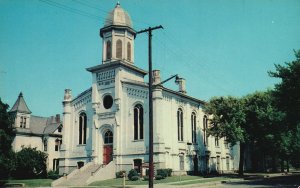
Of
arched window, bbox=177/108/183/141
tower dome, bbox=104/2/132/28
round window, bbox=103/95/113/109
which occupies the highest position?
tower dome, bbox=104/2/132/28

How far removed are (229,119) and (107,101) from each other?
52.7ft

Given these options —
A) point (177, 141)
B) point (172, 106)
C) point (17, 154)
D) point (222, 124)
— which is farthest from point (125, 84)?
point (17, 154)

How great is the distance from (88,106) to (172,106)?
11.5 meters

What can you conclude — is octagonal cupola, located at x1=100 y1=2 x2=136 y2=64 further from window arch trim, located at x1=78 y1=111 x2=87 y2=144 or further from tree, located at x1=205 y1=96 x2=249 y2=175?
tree, located at x1=205 y1=96 x2=249 y2=175

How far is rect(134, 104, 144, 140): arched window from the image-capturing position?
40.6 m

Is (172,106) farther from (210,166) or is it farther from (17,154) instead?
(17,154)

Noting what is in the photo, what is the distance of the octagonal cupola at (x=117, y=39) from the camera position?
4419 cm

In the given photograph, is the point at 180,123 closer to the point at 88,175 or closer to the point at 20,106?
the point at 88,175

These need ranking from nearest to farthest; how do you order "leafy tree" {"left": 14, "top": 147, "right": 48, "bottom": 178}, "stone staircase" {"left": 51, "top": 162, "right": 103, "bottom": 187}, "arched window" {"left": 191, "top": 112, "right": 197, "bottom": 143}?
"stone staircase" {"left": 51, "top": 162, "right": 103, "bottom": 187}
"leafy tree" {"left": 14, "top": 147, "right": 48, "bottom": 178}
"arched window" {"left": 191, "top": 112, "right": 197, "bottom": 143}

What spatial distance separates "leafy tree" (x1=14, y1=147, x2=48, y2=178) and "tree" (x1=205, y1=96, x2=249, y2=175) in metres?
24.7

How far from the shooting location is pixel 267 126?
44344 mm

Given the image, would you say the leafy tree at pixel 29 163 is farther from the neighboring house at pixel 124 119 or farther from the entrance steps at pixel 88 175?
the entrance steps at pixel 88 175

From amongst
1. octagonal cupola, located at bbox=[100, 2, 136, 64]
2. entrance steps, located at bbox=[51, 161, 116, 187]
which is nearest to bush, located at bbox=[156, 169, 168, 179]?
entrance steps, located at bbox=[51, 161, 116, 187]

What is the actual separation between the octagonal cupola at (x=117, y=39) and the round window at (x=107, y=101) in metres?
4.73
